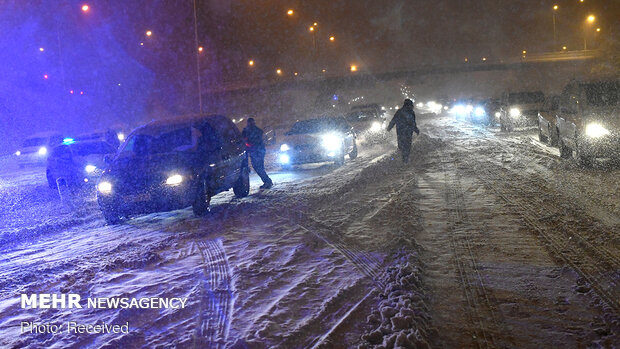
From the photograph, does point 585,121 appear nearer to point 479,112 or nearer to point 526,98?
point 526,98

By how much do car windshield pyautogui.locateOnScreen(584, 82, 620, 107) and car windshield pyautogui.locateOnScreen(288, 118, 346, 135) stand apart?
23.2 ft

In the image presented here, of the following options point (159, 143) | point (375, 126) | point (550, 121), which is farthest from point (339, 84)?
point (159, 143)

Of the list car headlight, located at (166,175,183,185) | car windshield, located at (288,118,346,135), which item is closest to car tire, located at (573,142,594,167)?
car windshield, located at (288,118,346,135)

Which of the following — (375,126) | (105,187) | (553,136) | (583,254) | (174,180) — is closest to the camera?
(583,254)

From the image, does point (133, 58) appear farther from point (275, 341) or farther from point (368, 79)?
point (275, 341)

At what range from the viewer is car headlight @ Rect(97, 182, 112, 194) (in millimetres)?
8961

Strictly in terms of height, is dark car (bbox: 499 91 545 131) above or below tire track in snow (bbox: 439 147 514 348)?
above

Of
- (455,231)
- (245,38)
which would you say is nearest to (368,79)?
(245,38)

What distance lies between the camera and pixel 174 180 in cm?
888

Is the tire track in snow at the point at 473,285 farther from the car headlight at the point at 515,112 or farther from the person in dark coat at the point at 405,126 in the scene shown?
the car headlight at the point at 515,112

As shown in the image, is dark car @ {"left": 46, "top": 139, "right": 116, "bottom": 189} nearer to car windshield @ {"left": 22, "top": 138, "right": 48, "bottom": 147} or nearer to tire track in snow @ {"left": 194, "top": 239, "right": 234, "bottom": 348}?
tire track in snow @ {"left": 194, "top": 239, "right": 234, "bottom": 348}

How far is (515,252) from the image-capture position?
5.68m

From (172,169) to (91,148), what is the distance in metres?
7.77

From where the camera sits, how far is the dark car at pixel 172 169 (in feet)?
29.0
